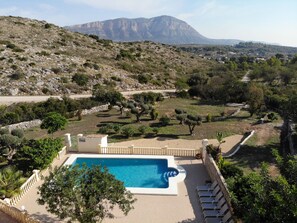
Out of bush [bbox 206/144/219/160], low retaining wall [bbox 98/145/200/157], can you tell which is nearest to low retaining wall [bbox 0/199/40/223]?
low retaining wall [bbox 98/145/200/157]

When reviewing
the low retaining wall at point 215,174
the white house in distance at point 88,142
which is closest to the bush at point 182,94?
the white house in distance at point 88,142

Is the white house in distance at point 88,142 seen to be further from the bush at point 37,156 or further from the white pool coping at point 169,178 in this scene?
the bush at point 37,156

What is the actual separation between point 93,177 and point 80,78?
1675 inches

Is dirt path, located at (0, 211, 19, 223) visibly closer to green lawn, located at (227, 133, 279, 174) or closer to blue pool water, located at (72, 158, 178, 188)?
blue pool water, located at (72, 158, 178, 188)

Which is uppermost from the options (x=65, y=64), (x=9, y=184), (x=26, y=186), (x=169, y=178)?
(x=9, y=184)

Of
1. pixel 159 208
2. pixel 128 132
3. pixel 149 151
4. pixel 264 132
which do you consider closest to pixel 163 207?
Answer: pixel 159 208

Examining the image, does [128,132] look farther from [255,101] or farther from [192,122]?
[255,101]

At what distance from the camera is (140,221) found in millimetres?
12117

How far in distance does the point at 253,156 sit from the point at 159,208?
36.0 feet

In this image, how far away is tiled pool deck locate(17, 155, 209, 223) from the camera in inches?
484

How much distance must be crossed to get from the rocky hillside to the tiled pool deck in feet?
117

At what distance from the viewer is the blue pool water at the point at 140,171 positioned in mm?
16087

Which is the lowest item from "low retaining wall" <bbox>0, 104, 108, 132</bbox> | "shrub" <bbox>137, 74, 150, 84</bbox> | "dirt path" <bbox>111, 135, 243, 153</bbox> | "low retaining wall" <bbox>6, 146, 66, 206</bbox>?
"shrub" <bbox>137, 74, 150, 84</bbox>

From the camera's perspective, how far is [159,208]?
43.4 feet
